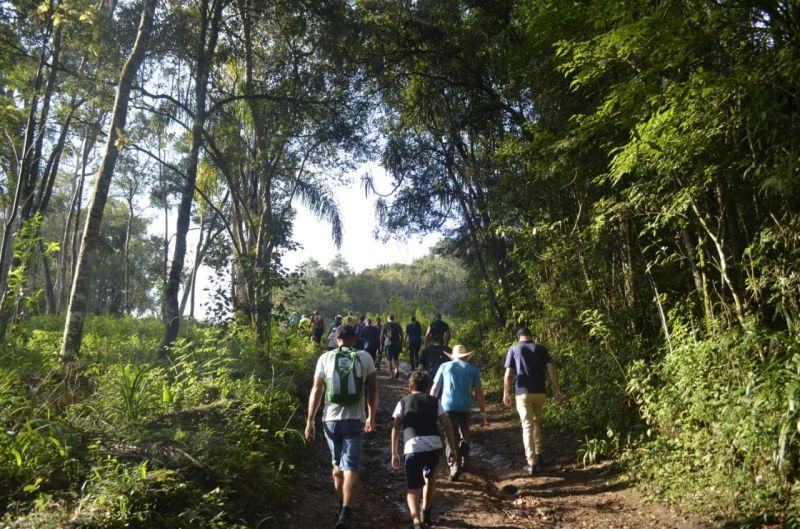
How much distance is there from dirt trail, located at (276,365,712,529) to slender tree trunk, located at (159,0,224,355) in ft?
12.3

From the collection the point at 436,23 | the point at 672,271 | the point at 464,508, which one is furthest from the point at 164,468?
the point at 436,23

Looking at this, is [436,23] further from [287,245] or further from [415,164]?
[287,245]

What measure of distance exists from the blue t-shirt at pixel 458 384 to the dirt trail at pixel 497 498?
3.17 feet

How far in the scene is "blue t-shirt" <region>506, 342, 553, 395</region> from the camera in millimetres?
6844

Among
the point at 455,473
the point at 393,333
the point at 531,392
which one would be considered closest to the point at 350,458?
the point at 455,473

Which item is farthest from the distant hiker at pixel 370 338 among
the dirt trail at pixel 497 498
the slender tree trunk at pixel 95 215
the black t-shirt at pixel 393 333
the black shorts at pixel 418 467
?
the black shorts at pixel 418 467

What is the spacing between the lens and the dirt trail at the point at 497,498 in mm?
5188

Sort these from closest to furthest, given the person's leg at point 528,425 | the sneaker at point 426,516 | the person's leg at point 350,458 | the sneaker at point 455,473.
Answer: the person's leg at point 350,458, the sneaker at point 426,516, the sneaker at point 455,473, the person's leg at point 528,425

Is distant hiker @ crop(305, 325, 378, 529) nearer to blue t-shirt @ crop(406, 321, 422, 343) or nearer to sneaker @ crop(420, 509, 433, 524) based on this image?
sneaker @ crop(420, 509, 433, 524)

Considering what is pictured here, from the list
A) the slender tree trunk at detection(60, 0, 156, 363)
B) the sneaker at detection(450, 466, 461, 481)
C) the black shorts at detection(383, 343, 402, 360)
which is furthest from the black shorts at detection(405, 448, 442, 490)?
the black shorts at detection(383, 343, 402, 360)

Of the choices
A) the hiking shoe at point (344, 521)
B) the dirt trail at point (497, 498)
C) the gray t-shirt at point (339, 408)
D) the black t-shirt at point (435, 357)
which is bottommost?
the dirt trail at point (497, 498)

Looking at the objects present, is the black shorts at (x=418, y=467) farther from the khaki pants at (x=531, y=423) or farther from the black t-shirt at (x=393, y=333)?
the black t-shirt at (x=393, y=333)

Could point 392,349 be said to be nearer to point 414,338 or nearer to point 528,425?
point 414,338

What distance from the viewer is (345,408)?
15.8 feet
